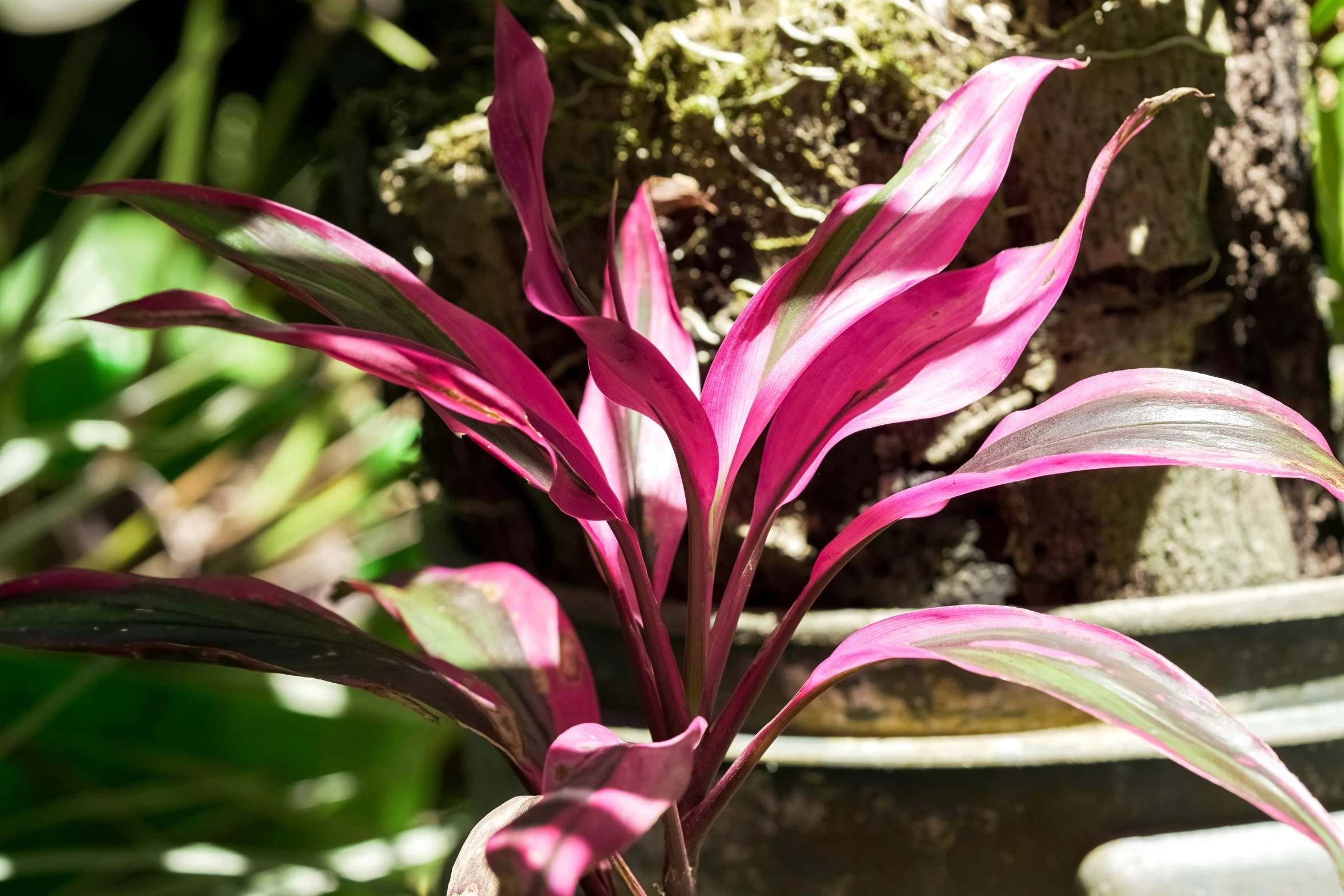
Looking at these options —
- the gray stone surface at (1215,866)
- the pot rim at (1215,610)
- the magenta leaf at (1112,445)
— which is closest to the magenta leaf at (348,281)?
the magenta leaf at (1112,445)

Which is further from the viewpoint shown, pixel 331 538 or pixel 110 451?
Answer: pixel 331 538

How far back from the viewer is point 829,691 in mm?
565

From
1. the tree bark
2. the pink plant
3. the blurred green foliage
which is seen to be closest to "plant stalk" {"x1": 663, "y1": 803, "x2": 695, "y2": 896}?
the pink plant

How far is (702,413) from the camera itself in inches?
14.2

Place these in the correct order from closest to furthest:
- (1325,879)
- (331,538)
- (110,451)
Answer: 1. (1325,879)
2. (110,451)
3. (331,538)

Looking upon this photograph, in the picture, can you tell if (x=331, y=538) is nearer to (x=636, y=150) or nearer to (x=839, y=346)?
(x=636, y=150)

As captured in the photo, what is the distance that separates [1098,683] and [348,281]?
0.33 m

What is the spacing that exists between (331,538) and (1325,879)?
59.5 inches

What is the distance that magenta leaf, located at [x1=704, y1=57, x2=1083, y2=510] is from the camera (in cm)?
39

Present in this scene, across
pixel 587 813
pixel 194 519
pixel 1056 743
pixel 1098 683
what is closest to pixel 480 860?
pixel 587 813

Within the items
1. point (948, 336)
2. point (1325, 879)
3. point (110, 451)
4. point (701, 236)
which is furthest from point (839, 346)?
point (110, 451)

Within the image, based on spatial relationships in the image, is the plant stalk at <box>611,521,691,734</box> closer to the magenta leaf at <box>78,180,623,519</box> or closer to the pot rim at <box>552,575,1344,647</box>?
the magenta leaf at <box>78,180,623,519</box>

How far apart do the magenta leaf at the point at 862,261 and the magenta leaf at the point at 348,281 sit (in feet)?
0.24

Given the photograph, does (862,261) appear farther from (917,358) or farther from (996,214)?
(996,214)
